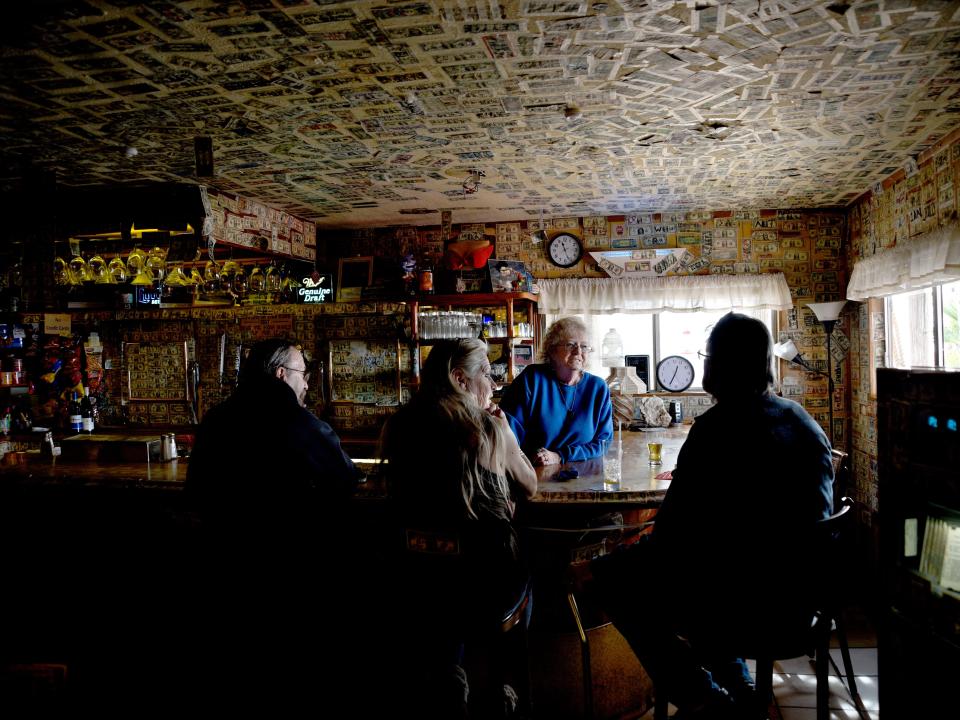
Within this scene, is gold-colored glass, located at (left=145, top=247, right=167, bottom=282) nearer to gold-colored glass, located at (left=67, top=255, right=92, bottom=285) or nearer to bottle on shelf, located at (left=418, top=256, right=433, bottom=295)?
gold-colored glass, located at (left=67, top=255, right=92, bottom=285)

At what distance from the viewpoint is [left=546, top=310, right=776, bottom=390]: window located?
6926 millimetres

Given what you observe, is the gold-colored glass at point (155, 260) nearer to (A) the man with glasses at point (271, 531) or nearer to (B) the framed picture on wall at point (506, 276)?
(B) the framed picture on wall at point (506, 276)

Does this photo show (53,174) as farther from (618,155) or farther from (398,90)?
(618,155)

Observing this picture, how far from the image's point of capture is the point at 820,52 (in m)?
2.92

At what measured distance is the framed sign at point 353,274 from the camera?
22.8ft

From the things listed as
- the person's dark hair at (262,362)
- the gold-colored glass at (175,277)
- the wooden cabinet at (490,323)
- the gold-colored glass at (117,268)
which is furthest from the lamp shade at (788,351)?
the gold-colored glass at (117,268)

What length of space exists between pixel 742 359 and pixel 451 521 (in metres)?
1.14

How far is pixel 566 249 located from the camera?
682 centimetres

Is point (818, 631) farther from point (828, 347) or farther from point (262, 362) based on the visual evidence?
point (828, 347)

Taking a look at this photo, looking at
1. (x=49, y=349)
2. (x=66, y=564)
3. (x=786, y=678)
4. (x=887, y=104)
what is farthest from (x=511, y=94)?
(x=49, y=349)

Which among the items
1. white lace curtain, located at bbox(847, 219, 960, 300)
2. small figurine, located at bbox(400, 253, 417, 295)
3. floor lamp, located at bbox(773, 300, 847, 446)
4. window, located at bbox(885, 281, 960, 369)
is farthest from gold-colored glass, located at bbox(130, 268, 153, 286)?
white lace curtain, located at bbox(847, 219, 960, 300)

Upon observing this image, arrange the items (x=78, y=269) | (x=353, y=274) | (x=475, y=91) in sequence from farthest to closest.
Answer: (x=353, y=274)
(x=78, y=269)
(x=475, y=91)

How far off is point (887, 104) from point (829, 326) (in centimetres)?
284

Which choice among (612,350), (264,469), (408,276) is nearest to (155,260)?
(408,276)
